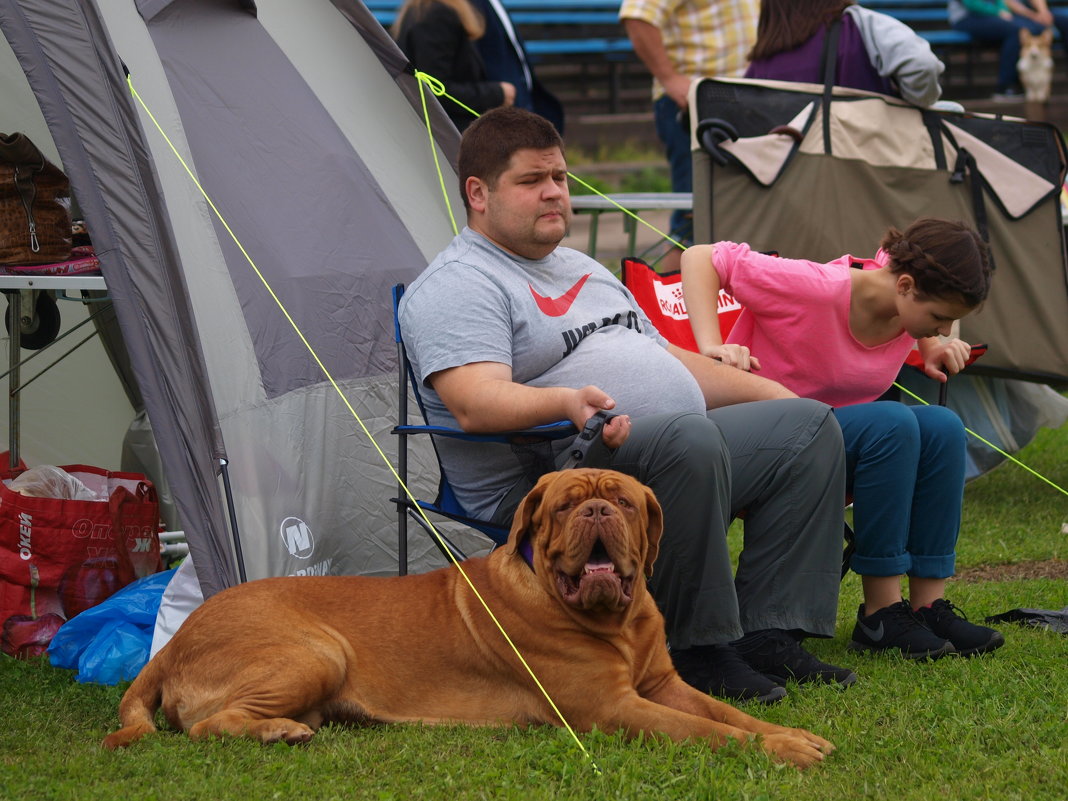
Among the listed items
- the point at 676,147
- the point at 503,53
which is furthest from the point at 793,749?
the point at 503,53

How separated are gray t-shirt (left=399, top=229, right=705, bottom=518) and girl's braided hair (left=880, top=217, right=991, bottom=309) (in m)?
0.76

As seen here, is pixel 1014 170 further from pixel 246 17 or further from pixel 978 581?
pixel 246 17

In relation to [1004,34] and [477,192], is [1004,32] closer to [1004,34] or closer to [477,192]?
[1004,34]

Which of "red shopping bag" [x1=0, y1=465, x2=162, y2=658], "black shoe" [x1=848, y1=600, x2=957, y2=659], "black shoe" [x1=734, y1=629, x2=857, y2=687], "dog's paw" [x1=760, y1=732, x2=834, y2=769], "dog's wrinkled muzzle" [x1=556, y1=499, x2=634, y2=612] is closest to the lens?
"dog's paw" [x1=760, y1=732, x2=834, y2=769]

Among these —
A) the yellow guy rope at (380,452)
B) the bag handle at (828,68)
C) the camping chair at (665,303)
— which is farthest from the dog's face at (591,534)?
the bag handle at (828,68)

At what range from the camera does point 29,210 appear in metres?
4.20

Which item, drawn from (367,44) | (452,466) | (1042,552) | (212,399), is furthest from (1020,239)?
(212,399)

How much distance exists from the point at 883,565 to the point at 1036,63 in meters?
12.5

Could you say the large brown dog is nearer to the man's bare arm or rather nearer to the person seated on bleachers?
the man's bare arm

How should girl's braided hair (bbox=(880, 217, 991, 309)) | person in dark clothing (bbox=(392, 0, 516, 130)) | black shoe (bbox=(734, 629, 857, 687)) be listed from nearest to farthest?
black shoe (bbox=(734, 629, 857, 687)) → girl's braided hair (bbox=(880, 217, 991, 309)) → person in dark clothing (bbox=(392, 0, 516, 130))

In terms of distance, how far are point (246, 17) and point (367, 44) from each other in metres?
0.51

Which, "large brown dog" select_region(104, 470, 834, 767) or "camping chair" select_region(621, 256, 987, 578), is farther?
"camping chair" select_region(621, 256, 987, 578)

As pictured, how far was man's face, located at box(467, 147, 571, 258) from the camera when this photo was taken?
3645mm

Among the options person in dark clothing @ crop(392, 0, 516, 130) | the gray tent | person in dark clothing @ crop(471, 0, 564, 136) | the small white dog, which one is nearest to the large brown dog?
the gray tent
